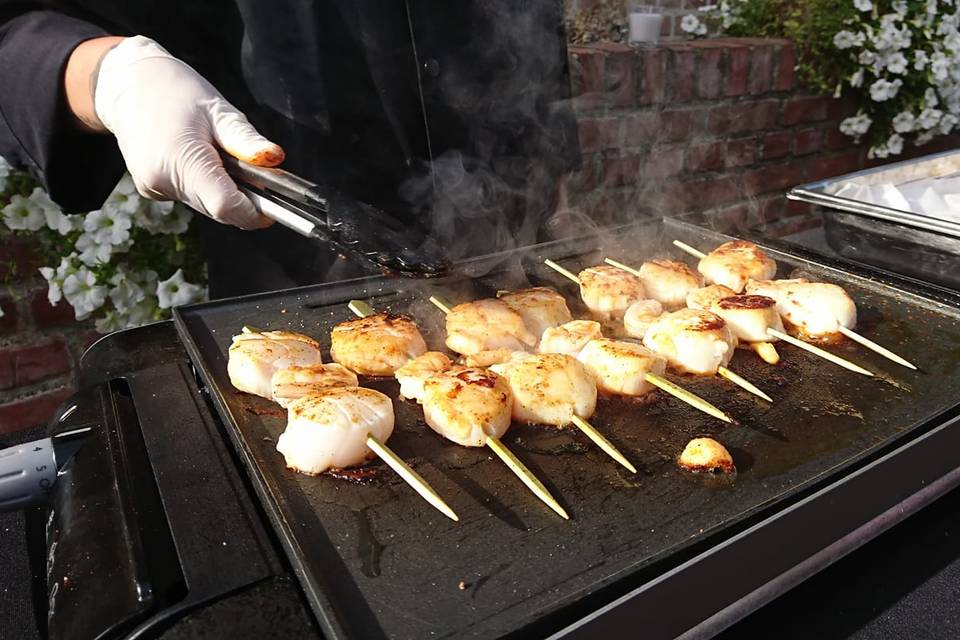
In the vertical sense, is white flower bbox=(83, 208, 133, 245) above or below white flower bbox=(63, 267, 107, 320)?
above

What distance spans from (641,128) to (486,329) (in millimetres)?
2628

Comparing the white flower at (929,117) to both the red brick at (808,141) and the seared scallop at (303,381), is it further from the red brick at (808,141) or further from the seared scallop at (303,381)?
the seared scallop at (303,381)

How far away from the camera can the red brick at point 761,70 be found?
4.29 meters

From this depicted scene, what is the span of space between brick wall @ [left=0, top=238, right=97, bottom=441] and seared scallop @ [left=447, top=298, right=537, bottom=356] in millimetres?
2028

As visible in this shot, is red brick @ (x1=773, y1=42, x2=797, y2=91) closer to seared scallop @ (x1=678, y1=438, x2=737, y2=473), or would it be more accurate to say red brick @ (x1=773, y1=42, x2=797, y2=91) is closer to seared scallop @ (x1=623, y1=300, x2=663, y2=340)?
seared scallop @ (x1=623, y1=300, x2=663, y2=340)

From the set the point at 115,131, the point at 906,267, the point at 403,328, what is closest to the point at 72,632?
the point at 403,328

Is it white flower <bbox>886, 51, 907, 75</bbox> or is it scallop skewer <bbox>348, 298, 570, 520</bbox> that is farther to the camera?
white flower <bbox>886, 51, 907, 75</bbox>

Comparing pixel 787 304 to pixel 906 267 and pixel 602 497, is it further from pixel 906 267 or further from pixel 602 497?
pixel 602 497

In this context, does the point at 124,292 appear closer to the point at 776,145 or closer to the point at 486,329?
the point at 486,329

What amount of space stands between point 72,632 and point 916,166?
3.49 m

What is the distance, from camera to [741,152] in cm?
448

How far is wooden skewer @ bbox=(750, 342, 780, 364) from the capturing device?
177 cm

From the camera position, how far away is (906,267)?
2330 mm

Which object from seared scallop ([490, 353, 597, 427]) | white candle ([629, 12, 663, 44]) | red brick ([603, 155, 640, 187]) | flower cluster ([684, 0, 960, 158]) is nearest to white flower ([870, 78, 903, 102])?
flower cluster ([684, 0, 960, 158])
